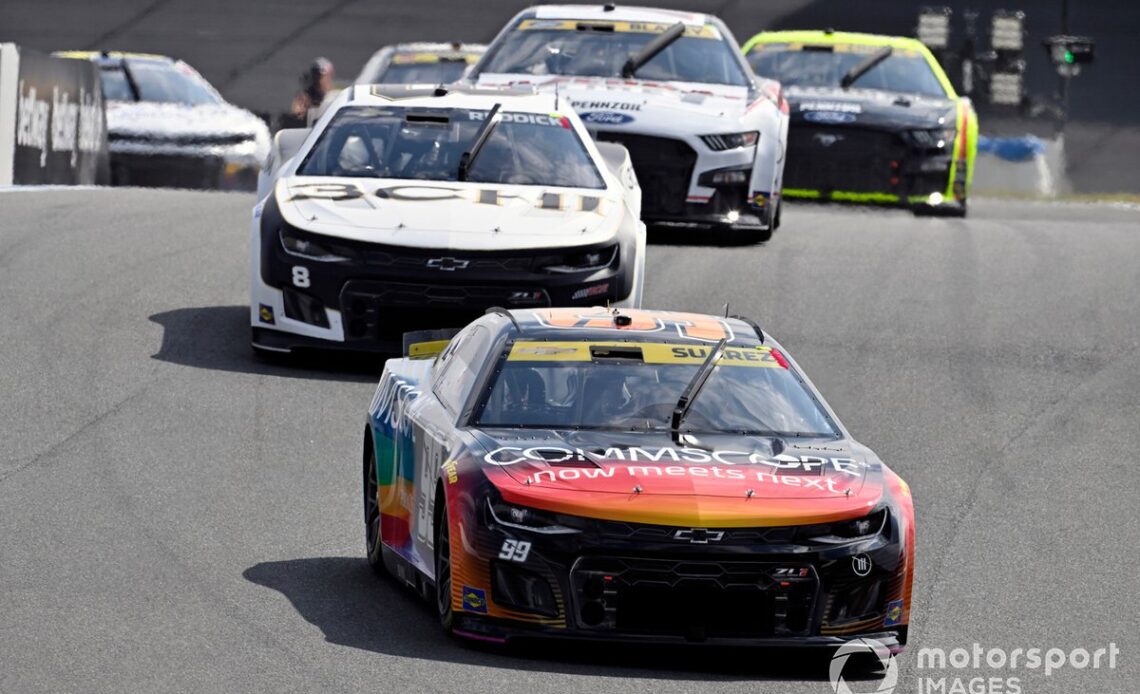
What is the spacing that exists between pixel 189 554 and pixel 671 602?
2.21 meters

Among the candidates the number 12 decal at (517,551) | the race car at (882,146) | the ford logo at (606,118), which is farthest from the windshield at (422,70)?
the number 12 decal at (517,551)

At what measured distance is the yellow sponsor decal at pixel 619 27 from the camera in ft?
55.4

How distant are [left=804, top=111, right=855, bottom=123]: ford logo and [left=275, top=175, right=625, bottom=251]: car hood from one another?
591cm

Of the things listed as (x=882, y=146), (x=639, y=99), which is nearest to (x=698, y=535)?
(x=639, y=99)

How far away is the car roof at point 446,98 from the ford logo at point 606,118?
64.4 inches

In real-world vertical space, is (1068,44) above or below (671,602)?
below

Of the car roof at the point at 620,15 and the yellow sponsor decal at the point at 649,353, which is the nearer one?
the yellow sponsor decal at the point at 649,353

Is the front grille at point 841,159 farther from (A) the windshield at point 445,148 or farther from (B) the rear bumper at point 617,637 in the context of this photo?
(B) the rear bumper at point 617,637

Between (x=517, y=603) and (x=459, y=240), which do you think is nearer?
(x=517, y=603)

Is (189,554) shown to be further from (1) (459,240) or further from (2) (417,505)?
(1) (459,240)

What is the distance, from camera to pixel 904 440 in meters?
11.4

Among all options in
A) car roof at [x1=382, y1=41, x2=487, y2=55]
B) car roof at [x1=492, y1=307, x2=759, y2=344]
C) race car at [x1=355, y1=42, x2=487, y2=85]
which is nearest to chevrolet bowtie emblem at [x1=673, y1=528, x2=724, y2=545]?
car roof at [x1=492, y1=307, x2=759, y2=344]

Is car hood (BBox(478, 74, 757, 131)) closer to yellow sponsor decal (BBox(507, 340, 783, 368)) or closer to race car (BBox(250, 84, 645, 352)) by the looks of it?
race car (BBox(250, 84, 645, 352))

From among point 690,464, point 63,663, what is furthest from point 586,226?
point 63,663
